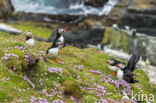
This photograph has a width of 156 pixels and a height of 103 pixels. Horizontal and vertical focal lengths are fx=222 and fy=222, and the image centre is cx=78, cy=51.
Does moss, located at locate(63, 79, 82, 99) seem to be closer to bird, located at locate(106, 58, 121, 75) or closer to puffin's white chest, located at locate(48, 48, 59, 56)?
puffin's white chest, located at locate(48, 48, 59, 56)

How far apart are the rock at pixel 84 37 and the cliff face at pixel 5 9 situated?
2522 cm

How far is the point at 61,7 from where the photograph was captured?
222ft

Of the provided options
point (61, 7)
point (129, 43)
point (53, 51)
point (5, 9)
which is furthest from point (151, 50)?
point (61, 7)

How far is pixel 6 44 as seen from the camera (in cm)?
1429

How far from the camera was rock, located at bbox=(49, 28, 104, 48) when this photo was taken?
129ft

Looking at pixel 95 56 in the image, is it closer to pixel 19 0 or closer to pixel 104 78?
pixel 104 78

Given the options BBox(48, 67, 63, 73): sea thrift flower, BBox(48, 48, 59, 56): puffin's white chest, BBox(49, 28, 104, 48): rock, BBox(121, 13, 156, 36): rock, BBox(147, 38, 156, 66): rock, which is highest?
BBox(48, 48, 59, 56): puffin's white chest

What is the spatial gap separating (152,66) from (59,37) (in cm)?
1579

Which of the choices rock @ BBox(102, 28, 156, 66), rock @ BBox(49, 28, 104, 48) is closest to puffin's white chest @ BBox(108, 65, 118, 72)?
rock @ BBox(102, 28, 156, 66)

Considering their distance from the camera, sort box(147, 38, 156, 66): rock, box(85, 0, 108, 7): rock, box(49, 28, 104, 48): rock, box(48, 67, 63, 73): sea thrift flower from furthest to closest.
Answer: box(85, 0, 108, 7): rock < box(49, 28, 104, 48): rock < box(147, 38, 156, 66): rock < box(48, 67, 63, 73): sea thrift flower

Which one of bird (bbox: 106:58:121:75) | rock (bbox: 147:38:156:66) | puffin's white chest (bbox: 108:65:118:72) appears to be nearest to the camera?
bird (bbox: 106:58:121:75)

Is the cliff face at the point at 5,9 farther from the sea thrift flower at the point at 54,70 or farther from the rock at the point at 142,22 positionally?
the sea thrift flower at the point at 54,70

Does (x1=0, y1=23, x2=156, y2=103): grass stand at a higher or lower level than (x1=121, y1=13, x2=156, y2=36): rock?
higher

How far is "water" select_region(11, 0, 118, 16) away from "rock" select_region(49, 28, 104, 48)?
1717 cm
